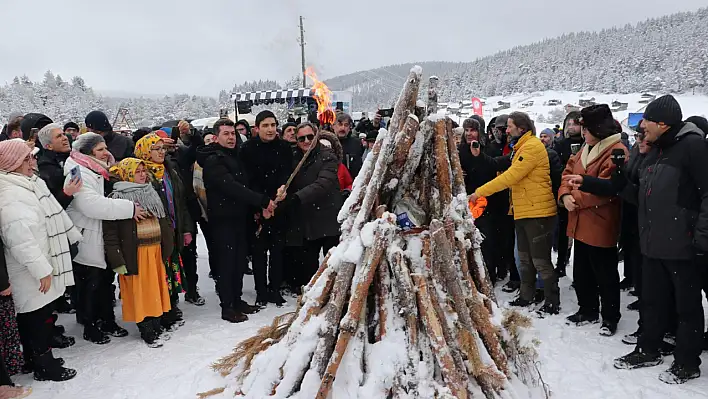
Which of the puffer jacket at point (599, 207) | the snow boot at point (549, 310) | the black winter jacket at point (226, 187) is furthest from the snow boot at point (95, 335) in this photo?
the puffer jacket at point (599, 207)

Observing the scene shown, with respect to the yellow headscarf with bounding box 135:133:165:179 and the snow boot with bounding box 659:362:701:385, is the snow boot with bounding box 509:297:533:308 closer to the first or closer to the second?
the snow boot with bounding box 659:362:701:385

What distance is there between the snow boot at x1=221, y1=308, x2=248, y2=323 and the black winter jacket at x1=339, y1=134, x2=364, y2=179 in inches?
119

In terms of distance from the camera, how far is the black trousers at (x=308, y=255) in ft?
19.5

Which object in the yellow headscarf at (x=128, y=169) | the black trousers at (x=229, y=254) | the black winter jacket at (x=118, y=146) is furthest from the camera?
the black winter jacket at (x=118, y=146)

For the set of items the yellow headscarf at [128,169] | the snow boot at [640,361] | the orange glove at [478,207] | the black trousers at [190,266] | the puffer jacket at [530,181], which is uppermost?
the yellow headscarf at [128,169]

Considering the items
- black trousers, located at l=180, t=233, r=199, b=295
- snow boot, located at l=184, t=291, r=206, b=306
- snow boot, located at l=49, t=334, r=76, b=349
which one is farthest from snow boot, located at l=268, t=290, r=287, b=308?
snow boot, located at l=49, t=334, r=76, b=349

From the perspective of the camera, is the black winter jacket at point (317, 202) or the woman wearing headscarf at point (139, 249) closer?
A: the woman wearing headscarf at point (139, 249)

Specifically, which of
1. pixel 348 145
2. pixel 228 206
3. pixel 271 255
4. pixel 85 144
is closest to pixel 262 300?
pixel 271 255

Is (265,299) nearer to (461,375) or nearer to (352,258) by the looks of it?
(352,258)

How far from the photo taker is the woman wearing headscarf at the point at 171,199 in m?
4.73

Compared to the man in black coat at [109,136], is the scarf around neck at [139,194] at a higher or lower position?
lower

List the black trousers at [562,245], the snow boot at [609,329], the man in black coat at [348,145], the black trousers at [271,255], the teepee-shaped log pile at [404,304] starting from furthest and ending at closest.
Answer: the man in black coat at [348,145] → the black trousers at [562,245] → the black trousers at [271,255] → the snow boot at [609,329] → the teepee-shaped log pile at [404,304]

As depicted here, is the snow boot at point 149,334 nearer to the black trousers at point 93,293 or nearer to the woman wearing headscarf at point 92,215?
the woman wearing headscarf at point 92,215

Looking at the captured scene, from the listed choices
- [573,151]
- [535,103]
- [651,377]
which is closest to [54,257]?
[651,377]
